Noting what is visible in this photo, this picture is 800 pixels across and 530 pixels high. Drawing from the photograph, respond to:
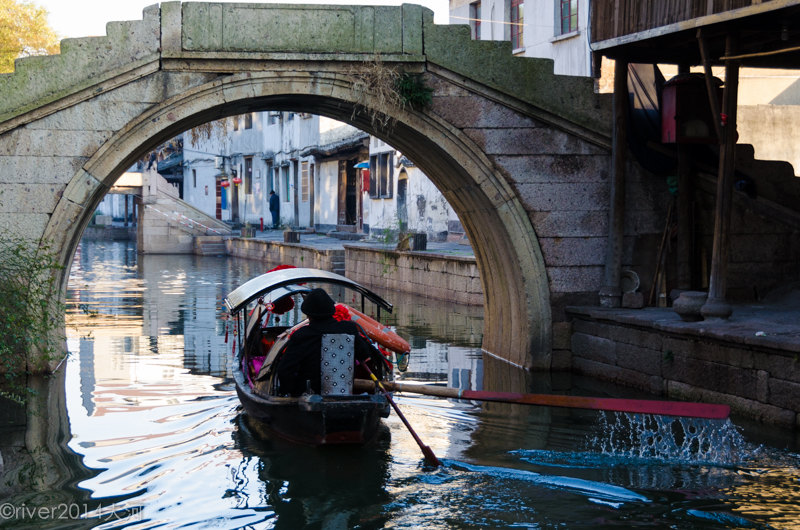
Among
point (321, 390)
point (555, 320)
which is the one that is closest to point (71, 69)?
point (321, 390)

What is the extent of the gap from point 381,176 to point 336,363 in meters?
23.3

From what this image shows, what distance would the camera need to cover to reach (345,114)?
13055mm

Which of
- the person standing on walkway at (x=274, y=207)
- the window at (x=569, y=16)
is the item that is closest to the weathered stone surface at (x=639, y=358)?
the window at (x=569, y=16)

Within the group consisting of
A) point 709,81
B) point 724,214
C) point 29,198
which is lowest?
point 724,214

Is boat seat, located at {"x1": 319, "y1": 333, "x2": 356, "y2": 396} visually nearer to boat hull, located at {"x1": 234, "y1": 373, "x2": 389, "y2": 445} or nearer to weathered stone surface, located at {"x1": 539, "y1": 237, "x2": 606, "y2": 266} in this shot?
boat hull, located at {"x1": 234, "y1": 373, "x2": 389, "y2": 445}

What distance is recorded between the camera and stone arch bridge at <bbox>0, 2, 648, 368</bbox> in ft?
36.7

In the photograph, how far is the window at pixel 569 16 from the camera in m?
21.8

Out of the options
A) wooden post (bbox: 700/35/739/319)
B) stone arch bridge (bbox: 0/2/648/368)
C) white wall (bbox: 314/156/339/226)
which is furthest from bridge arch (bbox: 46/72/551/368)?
white wall (bbox: 314/156/339/226)

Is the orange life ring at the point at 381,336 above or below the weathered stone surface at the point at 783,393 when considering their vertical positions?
above

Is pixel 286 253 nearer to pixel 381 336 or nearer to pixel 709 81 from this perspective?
pixel 381 336

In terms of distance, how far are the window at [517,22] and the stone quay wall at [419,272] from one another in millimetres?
6087

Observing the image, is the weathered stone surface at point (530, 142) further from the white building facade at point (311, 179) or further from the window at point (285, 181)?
the window at point (285, 181)

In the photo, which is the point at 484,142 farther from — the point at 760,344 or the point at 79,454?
the point at 79,454

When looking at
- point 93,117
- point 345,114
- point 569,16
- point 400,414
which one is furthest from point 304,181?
point 400,414
